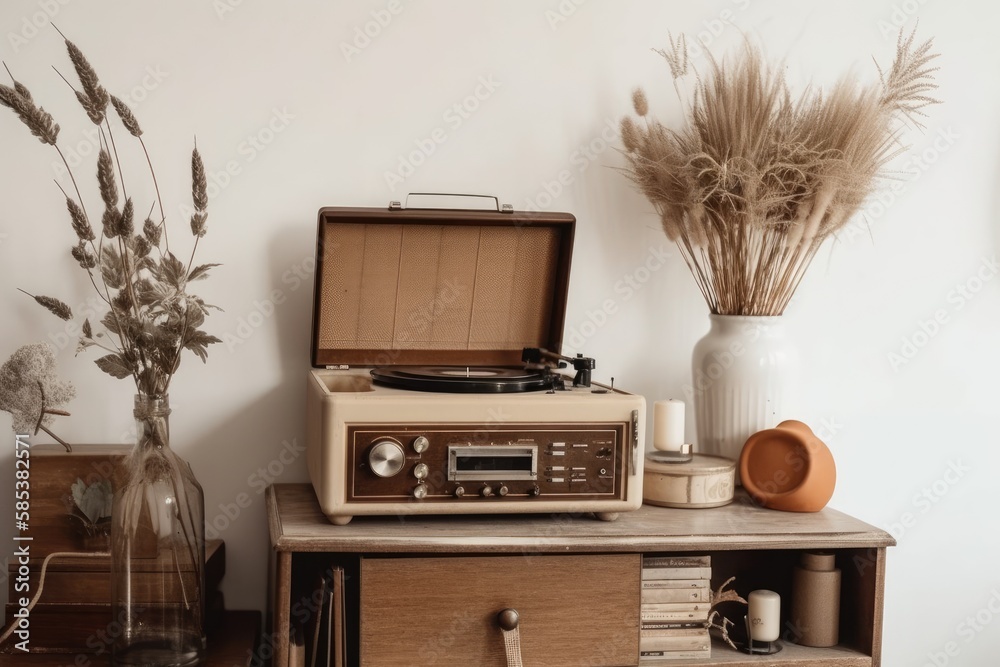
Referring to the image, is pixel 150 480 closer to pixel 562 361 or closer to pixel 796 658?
pixel 562 361

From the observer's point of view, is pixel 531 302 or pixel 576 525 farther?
pixel 531 302

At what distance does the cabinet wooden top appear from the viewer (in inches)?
62.9

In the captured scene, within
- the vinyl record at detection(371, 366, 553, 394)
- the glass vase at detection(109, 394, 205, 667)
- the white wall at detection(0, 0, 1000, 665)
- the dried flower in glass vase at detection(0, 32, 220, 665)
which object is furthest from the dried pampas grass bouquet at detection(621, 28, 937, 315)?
the glass vase at detection(109, 394, 205, 667)

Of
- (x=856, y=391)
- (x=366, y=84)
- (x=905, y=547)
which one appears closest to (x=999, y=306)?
(x=856, y=391)

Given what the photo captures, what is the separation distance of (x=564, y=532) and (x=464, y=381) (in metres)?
0.32

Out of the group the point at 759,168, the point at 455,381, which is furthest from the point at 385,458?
the point at 759,168

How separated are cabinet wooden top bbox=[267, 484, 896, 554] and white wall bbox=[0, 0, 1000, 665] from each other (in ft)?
1.46

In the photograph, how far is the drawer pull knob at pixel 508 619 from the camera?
5.29ft

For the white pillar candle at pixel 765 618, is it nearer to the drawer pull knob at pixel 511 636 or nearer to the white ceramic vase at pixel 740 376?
the white ceramic vase at pixel 740 376

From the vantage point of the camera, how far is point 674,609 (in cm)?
176

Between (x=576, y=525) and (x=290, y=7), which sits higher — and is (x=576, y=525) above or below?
below

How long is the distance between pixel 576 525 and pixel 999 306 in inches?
53.1

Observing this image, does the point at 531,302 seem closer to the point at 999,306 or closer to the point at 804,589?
the point at 804,589

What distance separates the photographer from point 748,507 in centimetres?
191
